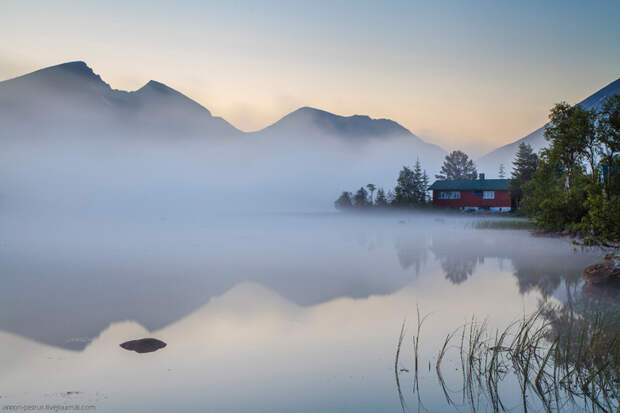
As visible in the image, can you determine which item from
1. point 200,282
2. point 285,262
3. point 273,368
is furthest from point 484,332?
point 285,262

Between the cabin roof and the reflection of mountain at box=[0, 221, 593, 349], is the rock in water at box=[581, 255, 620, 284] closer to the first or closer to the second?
the reflection of mountain at box=[0, 221, 593, 349]

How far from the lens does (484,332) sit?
468 inches

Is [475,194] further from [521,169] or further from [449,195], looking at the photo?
[521,169]

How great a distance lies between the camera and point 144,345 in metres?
11.0

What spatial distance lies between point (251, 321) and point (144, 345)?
3931mm

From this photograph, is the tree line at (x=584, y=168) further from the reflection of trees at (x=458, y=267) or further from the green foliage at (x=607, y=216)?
the reflection of trees at (x=458, y=267)

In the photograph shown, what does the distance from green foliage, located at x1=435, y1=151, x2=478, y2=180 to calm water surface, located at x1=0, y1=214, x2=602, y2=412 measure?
86.9m

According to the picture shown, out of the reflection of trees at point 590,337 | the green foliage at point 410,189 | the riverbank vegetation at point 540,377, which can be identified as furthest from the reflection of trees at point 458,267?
the green foliage at point 410,189

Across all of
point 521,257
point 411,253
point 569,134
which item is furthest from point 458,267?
point 569,134

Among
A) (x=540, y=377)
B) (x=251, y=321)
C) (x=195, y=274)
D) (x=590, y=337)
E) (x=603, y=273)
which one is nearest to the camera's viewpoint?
(x=540, y=377)

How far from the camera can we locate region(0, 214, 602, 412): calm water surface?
830cm

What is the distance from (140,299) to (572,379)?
51.3 ft

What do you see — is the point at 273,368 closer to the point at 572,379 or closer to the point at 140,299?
the point at 572,379

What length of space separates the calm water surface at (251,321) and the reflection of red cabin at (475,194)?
47.1m
